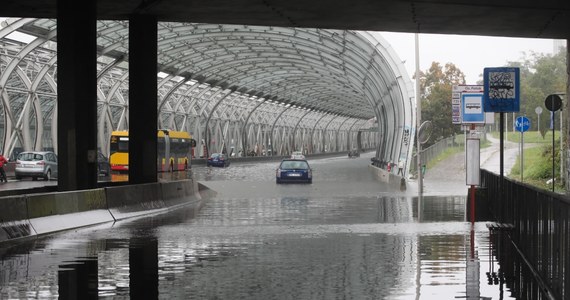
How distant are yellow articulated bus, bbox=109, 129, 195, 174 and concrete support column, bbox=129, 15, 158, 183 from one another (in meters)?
33.2

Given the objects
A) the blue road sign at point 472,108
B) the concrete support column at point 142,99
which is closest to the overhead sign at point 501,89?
the blue road sign at point 472,108

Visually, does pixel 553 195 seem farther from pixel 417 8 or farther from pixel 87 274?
pixel 417 8

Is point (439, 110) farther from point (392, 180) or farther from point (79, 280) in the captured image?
point (79, 280)

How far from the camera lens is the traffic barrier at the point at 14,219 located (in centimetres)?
1612

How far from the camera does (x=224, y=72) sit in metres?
74.2

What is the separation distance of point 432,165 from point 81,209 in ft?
160

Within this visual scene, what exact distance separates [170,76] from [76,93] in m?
46.0

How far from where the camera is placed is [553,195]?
9.81m

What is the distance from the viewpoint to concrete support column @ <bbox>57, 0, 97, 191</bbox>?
830 inches

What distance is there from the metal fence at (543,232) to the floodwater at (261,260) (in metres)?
0.45

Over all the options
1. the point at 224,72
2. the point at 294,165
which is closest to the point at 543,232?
the point at 294,165

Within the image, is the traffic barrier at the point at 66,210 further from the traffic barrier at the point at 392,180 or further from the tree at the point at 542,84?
the tree at the point at 542,84

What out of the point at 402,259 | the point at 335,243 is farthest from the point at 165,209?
the point at 402,259

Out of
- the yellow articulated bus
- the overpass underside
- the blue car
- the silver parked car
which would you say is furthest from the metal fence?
the yellow articulated bus
